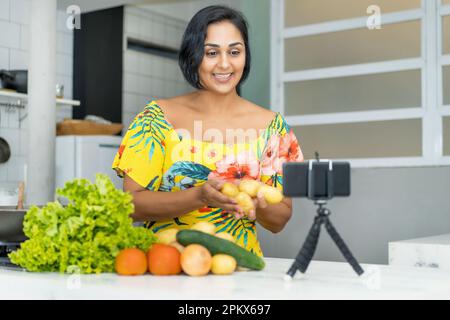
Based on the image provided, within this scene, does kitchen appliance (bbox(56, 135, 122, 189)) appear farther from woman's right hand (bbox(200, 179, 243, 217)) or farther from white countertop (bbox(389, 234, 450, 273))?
woman's right hand (bbox(200, 179, 243, 217))

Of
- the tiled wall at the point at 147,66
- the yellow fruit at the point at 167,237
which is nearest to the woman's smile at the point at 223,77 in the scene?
the yellow fruit at the point at 167,237

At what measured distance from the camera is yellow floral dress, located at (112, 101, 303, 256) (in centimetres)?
197

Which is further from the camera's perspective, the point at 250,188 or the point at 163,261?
the point at 250,188

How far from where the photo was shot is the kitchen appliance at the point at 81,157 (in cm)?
549

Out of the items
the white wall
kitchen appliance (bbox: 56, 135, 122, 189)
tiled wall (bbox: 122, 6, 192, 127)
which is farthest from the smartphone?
the white wall

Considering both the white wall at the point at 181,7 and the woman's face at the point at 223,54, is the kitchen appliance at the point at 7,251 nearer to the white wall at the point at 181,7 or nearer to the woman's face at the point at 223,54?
the woman's face at the point at 223,54

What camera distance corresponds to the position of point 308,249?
135 centimetres

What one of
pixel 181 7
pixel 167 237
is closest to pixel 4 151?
pixel 181 7

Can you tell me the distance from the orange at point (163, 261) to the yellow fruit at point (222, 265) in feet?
0.25

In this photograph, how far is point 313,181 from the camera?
1.30m

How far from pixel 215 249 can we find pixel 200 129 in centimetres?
66

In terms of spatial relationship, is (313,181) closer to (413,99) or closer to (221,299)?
(221,299)

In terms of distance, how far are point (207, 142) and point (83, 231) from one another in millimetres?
712

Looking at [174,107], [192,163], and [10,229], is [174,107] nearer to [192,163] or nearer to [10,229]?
[192,163]
